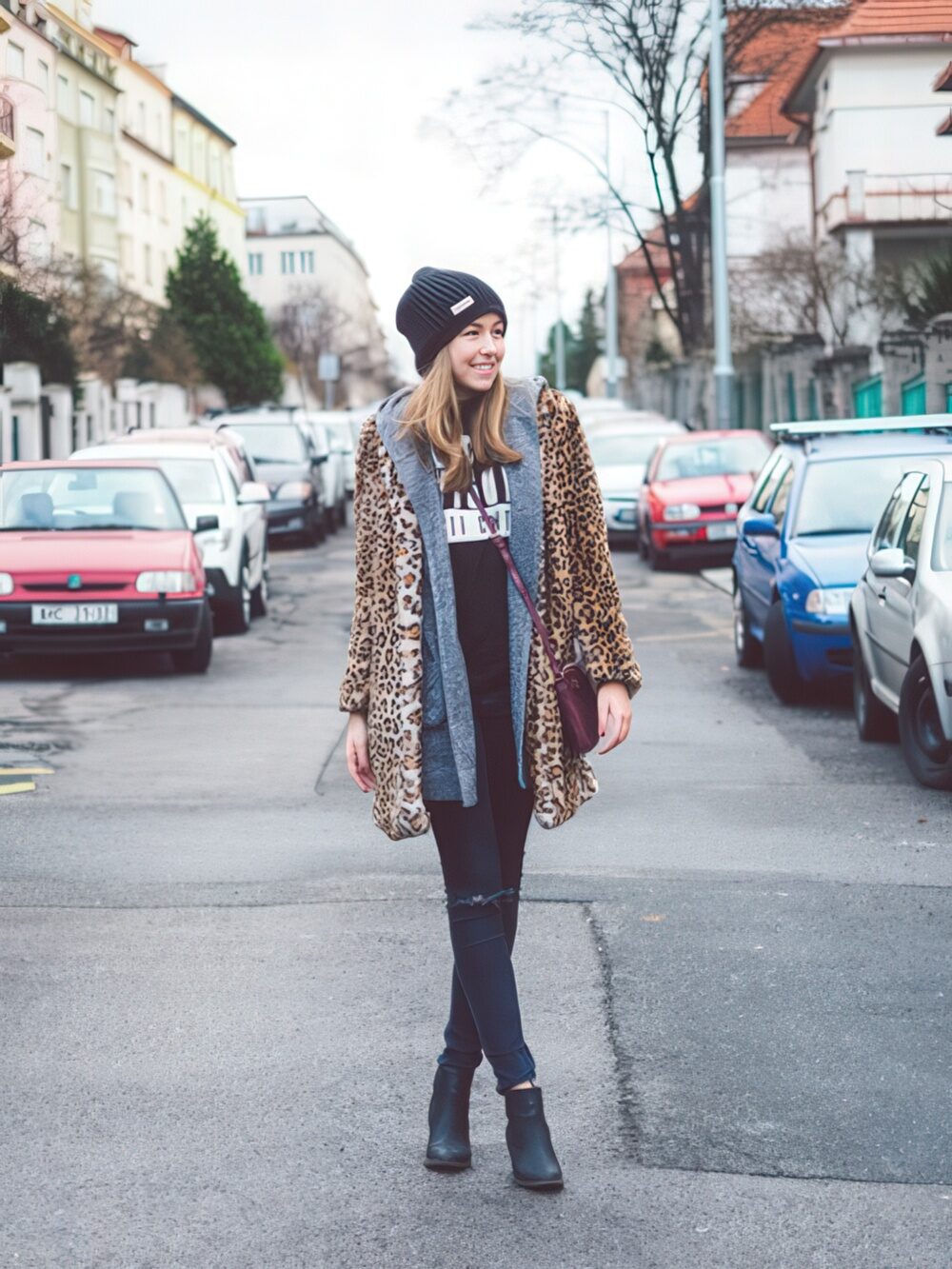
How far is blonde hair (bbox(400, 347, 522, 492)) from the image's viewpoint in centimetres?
400

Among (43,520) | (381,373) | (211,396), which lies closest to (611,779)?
(43,520)

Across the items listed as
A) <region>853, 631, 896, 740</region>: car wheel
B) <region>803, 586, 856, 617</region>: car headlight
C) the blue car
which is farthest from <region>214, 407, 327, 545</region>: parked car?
<region>853, 631, 896, 740</region>: car wheel

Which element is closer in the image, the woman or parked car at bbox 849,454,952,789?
the woman

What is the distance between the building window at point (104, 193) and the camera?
54.0 meters

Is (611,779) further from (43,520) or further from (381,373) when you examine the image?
(381,373)

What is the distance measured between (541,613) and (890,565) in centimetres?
560

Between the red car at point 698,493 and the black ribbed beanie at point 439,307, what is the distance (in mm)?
18118

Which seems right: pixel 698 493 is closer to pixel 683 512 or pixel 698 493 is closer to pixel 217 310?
pixel 683 512

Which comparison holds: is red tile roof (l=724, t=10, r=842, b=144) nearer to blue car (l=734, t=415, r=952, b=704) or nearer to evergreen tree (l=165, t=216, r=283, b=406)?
blue car (l=734, t=415, r=952, b=704)

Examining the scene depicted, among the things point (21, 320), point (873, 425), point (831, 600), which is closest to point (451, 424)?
point (831, 600)

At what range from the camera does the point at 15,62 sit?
12414mm

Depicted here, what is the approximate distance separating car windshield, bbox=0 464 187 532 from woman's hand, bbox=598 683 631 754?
10832 mm

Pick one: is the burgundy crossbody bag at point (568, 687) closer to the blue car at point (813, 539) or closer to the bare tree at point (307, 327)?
the blue car at point (813, 539)

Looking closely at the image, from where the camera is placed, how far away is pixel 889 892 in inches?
271
